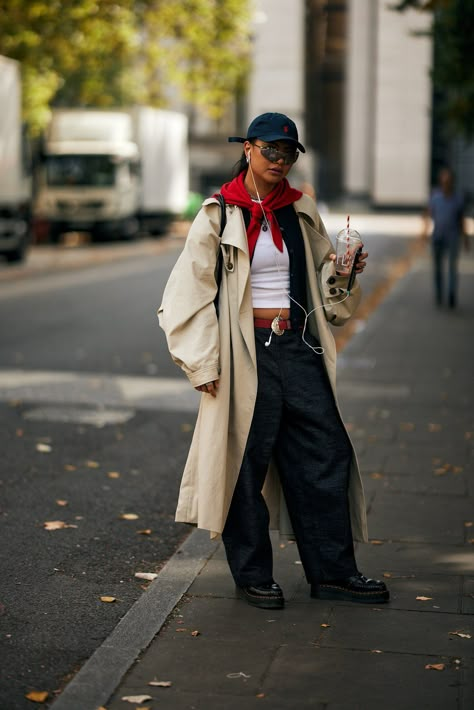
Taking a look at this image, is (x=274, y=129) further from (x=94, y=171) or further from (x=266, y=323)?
(x=94, y=171)

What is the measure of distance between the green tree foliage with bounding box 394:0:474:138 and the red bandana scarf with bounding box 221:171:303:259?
10.4m

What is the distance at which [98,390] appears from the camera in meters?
10.4

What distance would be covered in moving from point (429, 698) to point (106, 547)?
231 centimetres

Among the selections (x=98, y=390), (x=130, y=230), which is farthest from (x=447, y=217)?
(x=130, y=230)

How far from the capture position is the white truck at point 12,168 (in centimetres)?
2428

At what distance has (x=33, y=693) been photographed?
395 centimetres

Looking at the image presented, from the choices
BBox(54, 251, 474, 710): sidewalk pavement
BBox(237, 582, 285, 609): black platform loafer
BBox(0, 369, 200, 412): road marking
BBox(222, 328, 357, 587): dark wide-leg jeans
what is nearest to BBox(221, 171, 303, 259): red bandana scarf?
BBox(222, 328, 357, 587): dark wide-leg jeans

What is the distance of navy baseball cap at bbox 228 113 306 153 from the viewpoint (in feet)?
15.2

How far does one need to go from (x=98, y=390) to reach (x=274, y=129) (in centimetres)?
598

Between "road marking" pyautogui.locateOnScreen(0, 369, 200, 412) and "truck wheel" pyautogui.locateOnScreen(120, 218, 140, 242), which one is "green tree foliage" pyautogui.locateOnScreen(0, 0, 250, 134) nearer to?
"truck wheel" pyautogui.locateOnScreen(120, 218, 140, 242)

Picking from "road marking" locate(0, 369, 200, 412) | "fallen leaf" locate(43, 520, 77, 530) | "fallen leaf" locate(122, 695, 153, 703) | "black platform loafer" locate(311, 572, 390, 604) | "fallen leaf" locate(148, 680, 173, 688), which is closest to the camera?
"fallen leaf" locate(122, 695, 153, 703)

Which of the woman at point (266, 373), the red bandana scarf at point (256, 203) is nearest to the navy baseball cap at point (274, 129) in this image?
the woman at point (266, 373)

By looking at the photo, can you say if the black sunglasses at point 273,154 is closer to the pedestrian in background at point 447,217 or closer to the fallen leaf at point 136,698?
the fallen leaf at point 136,698

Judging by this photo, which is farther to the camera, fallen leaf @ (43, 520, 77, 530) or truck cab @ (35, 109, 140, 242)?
truck cab @ (35, 109, 140, 242)
